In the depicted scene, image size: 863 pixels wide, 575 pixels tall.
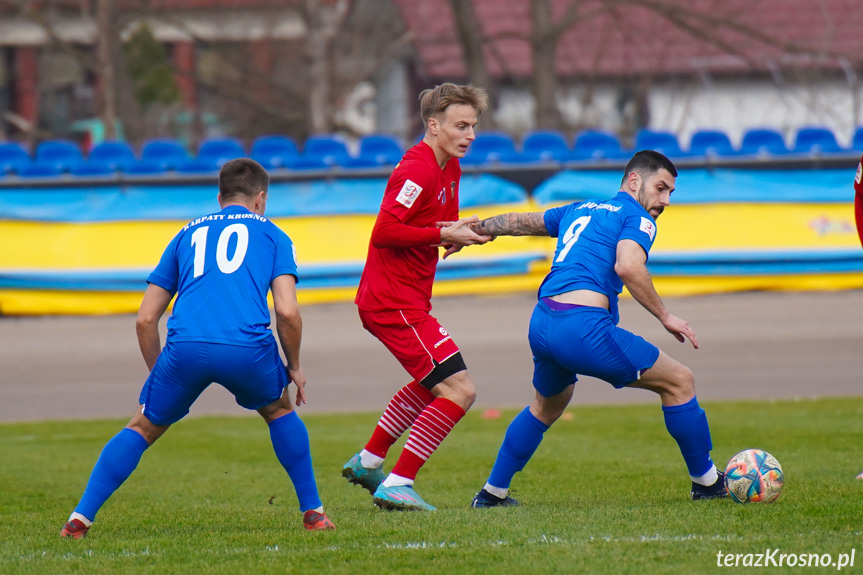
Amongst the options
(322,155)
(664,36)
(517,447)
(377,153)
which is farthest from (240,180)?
(664,36)

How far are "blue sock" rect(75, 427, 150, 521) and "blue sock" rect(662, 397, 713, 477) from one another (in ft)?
8.53

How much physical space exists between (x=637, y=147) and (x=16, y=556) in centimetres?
1317

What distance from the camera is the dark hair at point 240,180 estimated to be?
5.31 meters

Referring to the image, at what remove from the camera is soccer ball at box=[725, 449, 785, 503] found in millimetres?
5621

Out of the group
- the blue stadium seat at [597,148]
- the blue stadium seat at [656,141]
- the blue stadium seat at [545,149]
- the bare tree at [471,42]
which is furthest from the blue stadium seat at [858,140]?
the bare tree at [471,42]

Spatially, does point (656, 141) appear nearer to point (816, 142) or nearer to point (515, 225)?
point (816, 142)

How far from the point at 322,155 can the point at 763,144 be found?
641cm

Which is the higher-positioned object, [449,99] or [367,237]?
[449,99]

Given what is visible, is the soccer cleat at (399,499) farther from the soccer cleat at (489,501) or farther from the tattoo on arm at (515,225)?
the tattoo on arm at (515,225)

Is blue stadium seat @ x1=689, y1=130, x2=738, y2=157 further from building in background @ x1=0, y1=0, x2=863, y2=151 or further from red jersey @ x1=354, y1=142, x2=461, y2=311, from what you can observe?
red jersey @ x1=354, y1=142, x2=461, y2=311

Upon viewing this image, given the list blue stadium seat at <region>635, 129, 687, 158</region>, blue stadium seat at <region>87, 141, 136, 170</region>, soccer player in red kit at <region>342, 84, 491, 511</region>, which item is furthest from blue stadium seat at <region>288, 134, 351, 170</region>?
soccer player in red kit at <region>342, 84, 491, 511</region>

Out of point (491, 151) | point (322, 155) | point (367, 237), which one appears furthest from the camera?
point (491, 151)

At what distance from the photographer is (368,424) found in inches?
390

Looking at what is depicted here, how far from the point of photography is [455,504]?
631 cm
